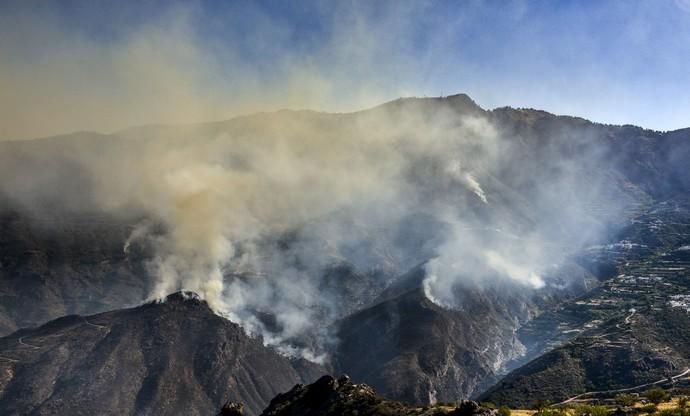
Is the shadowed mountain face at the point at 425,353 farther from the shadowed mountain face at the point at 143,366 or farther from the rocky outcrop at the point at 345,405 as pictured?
the rocky outcrop at the point at 345,405

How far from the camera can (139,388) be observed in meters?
157

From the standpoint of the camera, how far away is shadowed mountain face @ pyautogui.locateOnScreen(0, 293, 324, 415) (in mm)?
150875

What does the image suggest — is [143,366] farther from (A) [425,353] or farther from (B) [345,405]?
(B) [345,405]

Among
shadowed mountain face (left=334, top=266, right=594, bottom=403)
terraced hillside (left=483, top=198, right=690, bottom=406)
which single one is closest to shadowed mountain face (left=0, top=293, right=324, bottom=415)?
shadowed mountain face (left=334, top=266, right=594, bottom=403)

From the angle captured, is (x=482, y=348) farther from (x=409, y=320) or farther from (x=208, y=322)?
(x=208, y=322)

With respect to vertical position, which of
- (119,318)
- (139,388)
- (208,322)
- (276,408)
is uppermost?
(119,318)

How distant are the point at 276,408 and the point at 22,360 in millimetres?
123516

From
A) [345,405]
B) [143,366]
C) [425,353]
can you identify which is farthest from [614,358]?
[143,366]

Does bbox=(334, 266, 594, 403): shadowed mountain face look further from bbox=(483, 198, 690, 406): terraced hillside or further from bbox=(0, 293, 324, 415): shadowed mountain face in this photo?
bbox=(483, 198, 690, 406): terraced hillside

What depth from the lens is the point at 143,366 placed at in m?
166

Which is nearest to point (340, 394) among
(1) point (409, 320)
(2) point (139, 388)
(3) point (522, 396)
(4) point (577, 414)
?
(4) point (577, 414)

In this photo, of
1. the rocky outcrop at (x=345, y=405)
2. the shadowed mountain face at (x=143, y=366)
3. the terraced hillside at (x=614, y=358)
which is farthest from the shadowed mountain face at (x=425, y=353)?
the rocky outcrop at (x=345, y=405)

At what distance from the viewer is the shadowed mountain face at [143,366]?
15088 cm

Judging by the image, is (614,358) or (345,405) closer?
(345,405)
